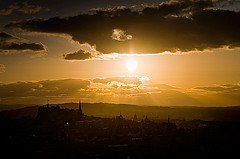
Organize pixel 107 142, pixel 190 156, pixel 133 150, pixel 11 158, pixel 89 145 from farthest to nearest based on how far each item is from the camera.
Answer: pixel 107 142 → pixel 89 145 → pixel 133 150 → pixel 190 156 → pixel 11 158

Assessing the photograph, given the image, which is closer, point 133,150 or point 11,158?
point 11,158

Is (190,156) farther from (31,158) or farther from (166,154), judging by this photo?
(31,158)

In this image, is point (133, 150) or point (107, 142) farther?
point (107, 142)

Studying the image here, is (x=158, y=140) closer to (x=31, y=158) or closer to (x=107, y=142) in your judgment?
(x=107, y=142)

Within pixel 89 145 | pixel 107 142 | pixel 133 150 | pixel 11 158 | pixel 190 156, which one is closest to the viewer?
pixel 11 158

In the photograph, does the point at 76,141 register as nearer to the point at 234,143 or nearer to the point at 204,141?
the point at 204,141

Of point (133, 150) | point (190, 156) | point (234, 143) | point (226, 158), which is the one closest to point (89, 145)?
point (133, 150)

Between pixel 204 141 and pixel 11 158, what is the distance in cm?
12119

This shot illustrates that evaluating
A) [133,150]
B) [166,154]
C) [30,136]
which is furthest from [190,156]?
[30,136]

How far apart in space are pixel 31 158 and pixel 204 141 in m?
113

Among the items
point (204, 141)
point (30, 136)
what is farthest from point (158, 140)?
point (30, 136)

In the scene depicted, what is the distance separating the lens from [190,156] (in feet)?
473

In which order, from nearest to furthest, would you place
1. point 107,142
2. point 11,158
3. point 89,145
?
point 11,158 → point 89,145 → point 107,142

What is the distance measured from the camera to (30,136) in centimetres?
18675
